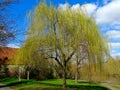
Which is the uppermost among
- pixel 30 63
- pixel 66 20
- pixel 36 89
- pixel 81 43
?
pixel 66 20

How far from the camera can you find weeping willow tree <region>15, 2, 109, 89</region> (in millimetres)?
25734

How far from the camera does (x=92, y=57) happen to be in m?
25.7

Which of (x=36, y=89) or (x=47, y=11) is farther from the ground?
(x=47, y=11)

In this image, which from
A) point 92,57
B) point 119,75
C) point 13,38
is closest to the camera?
point 13,38

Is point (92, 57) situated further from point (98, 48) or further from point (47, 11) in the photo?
point (47, 11)

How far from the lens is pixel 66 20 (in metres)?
26.8

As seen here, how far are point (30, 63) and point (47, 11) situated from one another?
5.06 m

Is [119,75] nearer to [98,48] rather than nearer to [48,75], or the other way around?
[48,75]

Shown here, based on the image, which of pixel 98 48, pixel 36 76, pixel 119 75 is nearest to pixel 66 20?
pixel 98 48

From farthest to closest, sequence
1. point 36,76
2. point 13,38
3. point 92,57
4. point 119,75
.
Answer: point 119,75 < point 36,76 < point 92,57 < point 13,38

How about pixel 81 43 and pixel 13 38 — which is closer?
pixel 13 38

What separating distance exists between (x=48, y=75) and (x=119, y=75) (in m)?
20.0

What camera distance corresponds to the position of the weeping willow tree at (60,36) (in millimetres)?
25734

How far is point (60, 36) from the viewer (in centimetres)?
2631
